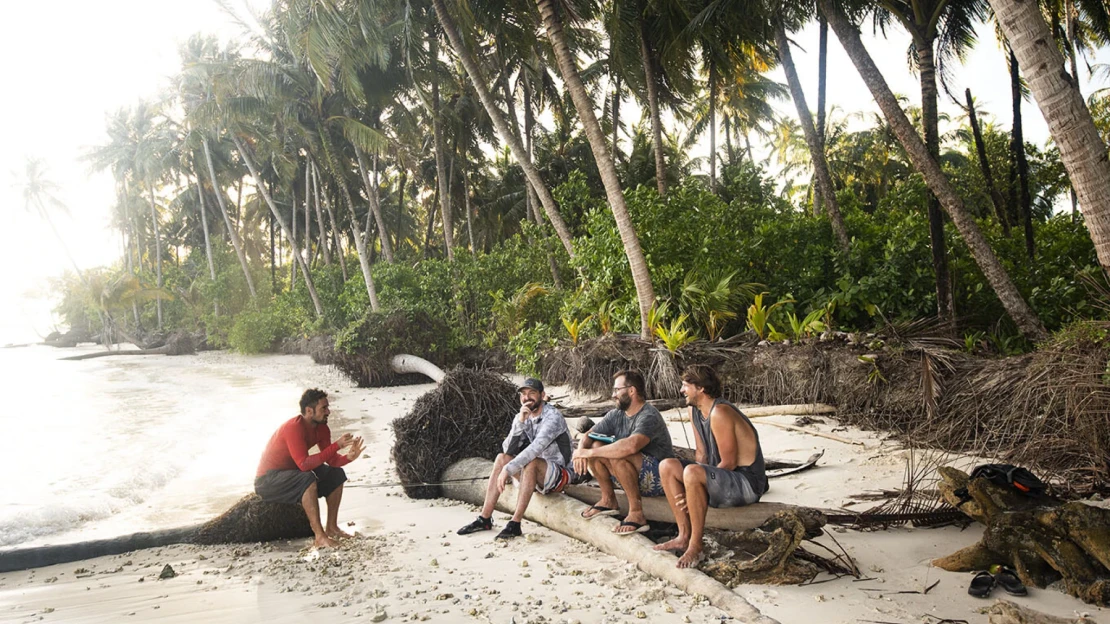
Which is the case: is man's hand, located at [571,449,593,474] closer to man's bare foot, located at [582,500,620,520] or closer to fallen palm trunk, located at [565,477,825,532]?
man's bare foot, located at [582,500,620,520]

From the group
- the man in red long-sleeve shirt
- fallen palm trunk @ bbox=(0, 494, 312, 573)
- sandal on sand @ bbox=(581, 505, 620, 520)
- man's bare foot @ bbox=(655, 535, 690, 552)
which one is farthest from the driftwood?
fallen palm trunk @ bbox=(0, 494, 312, 573)

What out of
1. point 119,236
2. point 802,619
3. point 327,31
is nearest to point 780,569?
point 802,619

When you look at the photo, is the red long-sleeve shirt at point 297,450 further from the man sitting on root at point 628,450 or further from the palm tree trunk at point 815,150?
the palm tree trunk at point 815,150

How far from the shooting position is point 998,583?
4.04 meters

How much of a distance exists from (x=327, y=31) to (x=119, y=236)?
1847 inches

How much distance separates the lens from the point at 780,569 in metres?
4.34

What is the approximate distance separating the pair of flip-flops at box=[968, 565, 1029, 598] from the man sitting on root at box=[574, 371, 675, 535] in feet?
7.04

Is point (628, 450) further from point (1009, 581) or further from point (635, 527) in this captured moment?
point (1009, 581)

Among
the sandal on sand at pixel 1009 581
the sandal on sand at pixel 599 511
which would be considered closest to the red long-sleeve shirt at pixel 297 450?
→ the sandal on sand at pixel 599 511

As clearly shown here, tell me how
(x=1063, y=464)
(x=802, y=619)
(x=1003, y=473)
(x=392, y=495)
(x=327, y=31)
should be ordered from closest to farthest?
(x=802, y=619) → (x=1003, y=473) → (x=1063, y=464) → (x=392, y=495) → (x=327, y=31)

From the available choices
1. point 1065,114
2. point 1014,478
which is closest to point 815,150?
point 1065,114

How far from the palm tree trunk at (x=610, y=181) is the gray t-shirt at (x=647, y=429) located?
547 centimetres

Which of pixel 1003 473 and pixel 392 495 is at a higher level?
pixel 1003 473

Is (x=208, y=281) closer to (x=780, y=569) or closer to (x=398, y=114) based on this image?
(x=398, y=114)
